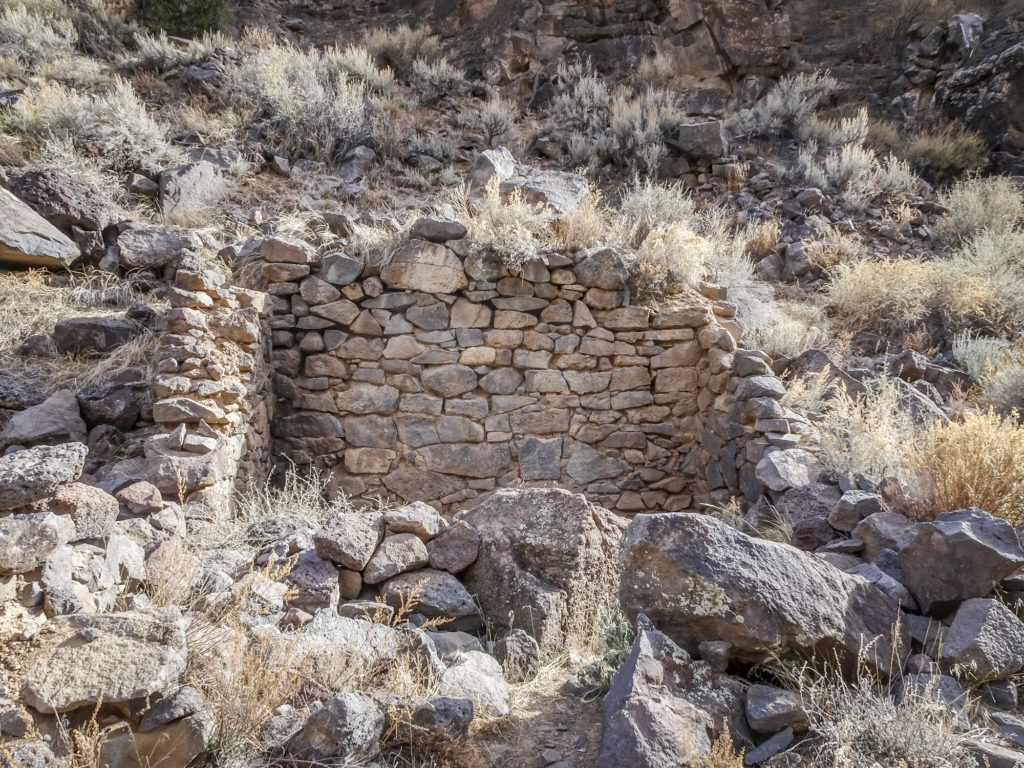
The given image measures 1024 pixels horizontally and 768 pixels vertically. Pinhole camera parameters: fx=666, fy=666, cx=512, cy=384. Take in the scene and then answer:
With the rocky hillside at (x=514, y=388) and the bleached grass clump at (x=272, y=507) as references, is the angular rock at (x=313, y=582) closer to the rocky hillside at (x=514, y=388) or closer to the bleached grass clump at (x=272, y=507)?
the rocky hillside at (x=514, y=388)

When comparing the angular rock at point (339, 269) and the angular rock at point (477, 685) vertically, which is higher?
the angular rock at point (339, 269)

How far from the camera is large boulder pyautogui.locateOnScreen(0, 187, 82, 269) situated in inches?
222

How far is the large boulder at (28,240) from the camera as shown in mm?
5629

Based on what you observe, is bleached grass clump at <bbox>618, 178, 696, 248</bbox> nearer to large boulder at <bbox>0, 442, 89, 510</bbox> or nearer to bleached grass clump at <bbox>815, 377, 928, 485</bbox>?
bleached grass clump at <bbox>815, 377, 928, 485</bbox>

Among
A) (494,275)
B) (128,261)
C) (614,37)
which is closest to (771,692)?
(494,275)

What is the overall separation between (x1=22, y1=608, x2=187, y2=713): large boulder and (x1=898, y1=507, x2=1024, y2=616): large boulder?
271 cm

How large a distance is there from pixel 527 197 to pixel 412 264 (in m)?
1.83

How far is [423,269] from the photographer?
553cm

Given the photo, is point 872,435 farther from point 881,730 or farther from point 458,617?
point 458,617

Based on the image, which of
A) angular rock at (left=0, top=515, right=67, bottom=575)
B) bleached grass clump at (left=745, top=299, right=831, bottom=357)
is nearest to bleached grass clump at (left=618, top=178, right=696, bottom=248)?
bleached grass clump at (left=745, top=299, right=831, bottom=357)

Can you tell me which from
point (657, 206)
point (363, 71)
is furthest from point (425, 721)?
point (363, 71)

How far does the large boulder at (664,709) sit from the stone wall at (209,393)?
8.70 ft

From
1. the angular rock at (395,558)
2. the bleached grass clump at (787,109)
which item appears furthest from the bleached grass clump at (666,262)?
the bleached grass clump at (787,109)

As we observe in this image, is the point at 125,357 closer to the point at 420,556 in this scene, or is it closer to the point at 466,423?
the point at 466,423
